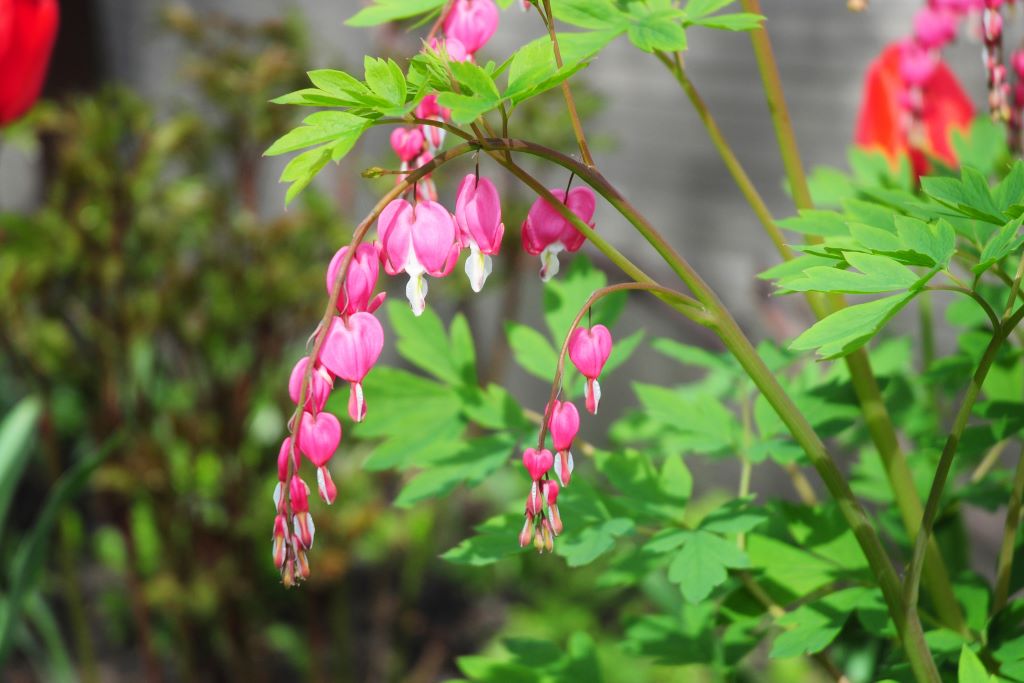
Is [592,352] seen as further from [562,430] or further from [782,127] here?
[782,127]

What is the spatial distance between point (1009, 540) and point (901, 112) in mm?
490

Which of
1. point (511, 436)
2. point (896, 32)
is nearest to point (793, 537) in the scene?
point (511, 436)

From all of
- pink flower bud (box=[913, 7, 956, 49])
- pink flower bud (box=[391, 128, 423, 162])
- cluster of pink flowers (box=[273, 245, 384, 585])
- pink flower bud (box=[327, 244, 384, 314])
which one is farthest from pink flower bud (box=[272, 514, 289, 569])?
pink flower bud (box=[913, 7, 956, 49])

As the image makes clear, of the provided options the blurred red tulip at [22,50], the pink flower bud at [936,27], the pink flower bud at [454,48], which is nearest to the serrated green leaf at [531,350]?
the pink flower bud at [454,48]

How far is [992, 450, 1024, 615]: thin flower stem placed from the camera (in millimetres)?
602

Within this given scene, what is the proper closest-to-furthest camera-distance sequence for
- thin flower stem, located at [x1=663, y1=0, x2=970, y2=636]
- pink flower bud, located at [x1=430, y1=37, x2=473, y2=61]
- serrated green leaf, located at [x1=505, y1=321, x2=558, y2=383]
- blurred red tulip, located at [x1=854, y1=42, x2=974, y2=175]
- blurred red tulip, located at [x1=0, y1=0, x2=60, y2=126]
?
pink flower bud, located at [x1=430, y1=37, x2=473, y2=61]
thin flower stem, located at [x1=663, y1=0, x2=970, y2=636]
serrated green leaf, located at [x1=505, y1=321, x2=558, y2=383]
blurred red tulip, located at [x1=854, y1=42, x2=974, y2=175]
blurred red tulip, located at [x1=0, y1=0, x2=60, y2=126]

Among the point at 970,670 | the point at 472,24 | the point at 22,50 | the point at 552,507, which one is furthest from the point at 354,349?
the point at 22,50

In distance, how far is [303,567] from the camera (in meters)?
0.46

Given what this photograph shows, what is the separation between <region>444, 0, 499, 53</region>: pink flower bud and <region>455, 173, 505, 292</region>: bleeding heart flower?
13 centimetres

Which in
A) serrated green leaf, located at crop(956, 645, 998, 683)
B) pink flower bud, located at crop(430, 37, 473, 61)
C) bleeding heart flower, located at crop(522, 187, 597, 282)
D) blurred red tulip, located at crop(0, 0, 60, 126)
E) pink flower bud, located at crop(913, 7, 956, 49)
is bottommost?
serrated green leaf, located at crop(956, 645, 998, 683)

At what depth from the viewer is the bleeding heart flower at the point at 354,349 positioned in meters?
0.49

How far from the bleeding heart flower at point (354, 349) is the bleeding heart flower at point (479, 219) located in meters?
0.06

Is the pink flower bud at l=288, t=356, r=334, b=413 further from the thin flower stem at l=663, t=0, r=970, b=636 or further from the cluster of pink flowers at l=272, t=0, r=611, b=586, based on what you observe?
the thin flower stem at l=663, t=0, r=970, b=636

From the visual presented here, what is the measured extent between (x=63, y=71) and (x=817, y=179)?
372cm
